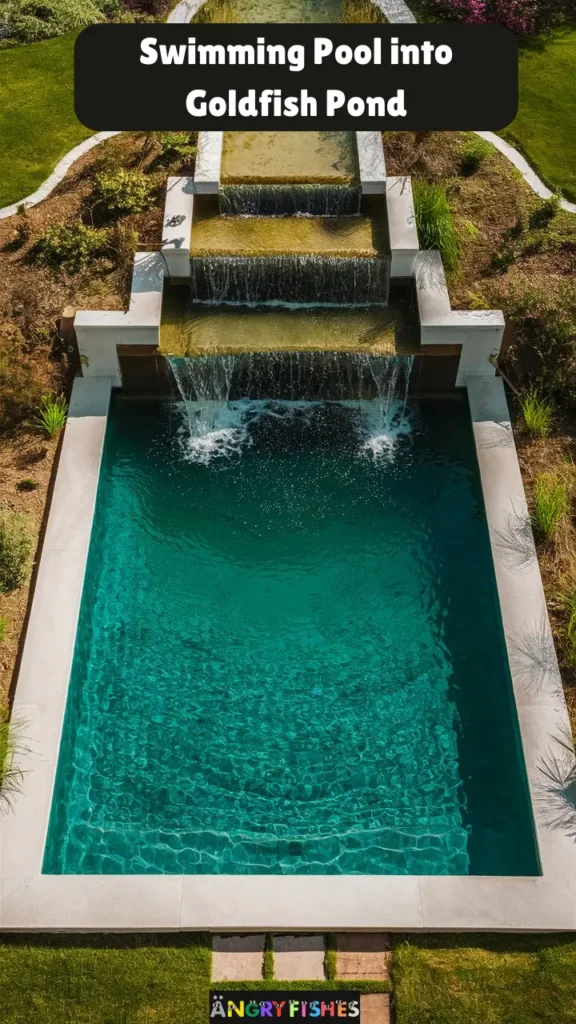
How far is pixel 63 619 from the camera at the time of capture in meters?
9.95

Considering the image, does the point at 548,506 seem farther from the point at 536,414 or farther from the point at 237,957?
the point at 237,957

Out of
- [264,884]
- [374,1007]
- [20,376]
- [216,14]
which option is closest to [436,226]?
[20,376]

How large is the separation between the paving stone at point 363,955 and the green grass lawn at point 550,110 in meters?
11.3

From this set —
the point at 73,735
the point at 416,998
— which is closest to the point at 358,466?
the point at 73,735

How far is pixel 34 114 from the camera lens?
15.7 metres

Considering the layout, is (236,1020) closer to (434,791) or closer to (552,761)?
(434,791)

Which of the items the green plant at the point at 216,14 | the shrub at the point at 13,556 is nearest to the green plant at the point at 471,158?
the green plant at the point at 216,14

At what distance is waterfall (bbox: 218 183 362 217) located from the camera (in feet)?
43.6

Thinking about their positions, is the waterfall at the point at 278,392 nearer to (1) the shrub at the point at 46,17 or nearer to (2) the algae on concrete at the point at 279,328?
(2) the algae on concrete at the point at 279,328

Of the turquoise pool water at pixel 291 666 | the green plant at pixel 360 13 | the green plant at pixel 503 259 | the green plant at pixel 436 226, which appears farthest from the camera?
the green plant at pixel 360 13

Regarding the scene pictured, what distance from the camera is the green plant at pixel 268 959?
7.71 m

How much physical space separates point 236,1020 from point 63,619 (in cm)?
440

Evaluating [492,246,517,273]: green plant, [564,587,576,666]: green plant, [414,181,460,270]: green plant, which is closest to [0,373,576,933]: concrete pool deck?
[564,587,576,666]: green plant

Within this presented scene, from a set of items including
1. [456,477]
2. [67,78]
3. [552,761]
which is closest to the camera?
[552,761]
